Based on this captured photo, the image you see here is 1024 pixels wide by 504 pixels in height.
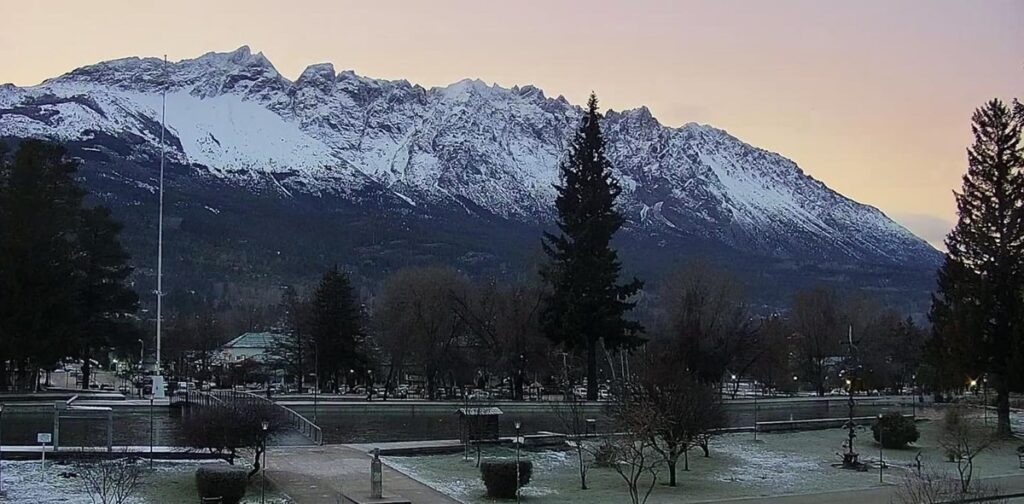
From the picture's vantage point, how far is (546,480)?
27.9 meters

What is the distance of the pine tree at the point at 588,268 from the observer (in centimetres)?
5788

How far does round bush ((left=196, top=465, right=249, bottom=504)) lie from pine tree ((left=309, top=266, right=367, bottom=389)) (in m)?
51.5

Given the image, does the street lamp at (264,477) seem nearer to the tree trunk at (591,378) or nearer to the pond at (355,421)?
the pond at (355,421)

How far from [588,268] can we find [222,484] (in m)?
39.0

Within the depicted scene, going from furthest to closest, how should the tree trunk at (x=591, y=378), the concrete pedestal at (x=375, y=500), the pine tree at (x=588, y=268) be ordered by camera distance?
the pine tree at (x=588, y=268)
the tree trunk at (x=591, y=378)
the concrete pedestal at (x=375, y=500)

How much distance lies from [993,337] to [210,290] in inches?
6311

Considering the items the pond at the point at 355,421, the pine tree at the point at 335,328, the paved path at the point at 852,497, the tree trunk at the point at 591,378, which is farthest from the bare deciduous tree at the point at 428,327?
the paved path at the point at 852,497

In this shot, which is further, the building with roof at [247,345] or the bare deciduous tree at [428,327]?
the building with roof at [247,345]

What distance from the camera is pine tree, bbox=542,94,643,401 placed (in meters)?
57.9

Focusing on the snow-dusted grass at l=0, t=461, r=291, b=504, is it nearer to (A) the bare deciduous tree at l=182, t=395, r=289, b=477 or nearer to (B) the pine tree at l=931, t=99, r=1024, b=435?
(A) the bare deciduous tree at l=182, t=395, r=289, b=477

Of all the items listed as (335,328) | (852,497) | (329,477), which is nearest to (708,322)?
(335,328)

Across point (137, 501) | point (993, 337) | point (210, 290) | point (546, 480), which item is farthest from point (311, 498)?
point (210, 290)

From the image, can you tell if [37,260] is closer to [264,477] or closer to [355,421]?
[355,421]

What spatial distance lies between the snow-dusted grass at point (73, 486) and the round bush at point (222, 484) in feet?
2.67
